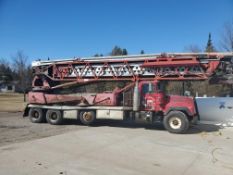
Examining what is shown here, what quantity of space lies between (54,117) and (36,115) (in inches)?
52.7

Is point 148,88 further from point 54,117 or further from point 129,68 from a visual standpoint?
point 54,117

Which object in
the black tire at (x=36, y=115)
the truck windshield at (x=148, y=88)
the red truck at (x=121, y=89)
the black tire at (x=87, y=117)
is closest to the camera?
the red truck at (x=121, y=89)

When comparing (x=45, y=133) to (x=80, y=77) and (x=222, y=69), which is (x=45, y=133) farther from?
(x=222, y=69)

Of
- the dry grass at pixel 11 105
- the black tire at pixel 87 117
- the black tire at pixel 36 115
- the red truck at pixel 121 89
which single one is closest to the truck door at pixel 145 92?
the red truck at pixel 121 89

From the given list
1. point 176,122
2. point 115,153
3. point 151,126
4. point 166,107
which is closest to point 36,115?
point 151,126

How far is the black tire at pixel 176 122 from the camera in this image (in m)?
14.0

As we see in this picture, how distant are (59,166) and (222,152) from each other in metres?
5.41

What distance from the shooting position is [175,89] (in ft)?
85.7

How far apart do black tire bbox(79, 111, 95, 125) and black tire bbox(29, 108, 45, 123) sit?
255cm

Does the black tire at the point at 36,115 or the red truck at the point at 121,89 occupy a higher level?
the red truck at the point at 121,89

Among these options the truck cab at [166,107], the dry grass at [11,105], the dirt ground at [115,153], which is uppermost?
the truck cab at [166,107]

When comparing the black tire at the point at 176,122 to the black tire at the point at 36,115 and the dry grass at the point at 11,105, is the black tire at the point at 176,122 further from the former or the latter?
the dry grass at the point at 11,105

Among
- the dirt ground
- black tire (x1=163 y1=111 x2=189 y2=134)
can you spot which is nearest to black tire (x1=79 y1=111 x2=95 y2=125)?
the dirt ground

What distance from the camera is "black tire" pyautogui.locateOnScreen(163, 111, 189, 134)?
14.0 meters
